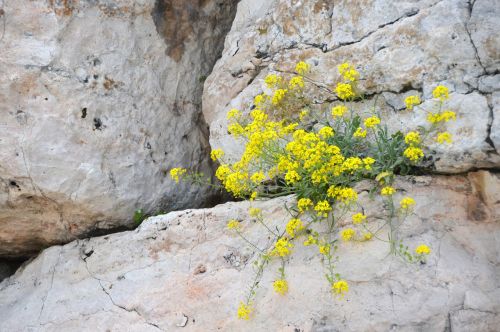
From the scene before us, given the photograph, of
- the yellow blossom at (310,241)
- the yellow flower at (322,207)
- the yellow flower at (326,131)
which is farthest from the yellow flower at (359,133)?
the yellow blossom at (310,241)

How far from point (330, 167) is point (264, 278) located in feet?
2.88

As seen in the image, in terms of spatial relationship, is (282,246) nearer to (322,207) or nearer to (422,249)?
(322,207)

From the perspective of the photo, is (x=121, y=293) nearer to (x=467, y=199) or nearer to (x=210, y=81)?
(x=210, y=81)

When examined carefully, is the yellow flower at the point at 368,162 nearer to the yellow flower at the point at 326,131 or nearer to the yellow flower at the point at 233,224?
the yellow flower at the point at 326,131

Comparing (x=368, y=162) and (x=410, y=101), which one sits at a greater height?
(x=410, y=101)

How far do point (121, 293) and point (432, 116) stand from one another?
2576 millimetres

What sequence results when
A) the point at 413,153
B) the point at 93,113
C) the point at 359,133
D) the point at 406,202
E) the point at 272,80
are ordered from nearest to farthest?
the point at 406,202, the point at 413,153, the point at 359,133, the point at 272,80, the point at 93,113

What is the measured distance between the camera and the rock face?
15.1 ft

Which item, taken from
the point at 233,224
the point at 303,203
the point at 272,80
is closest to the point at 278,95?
the point at 272,80

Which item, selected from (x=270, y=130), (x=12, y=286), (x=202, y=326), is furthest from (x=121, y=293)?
(x=270, y=130)

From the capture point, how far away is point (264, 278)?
389 cm

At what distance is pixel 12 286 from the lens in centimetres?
493

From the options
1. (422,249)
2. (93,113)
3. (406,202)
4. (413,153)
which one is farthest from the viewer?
(93,113)

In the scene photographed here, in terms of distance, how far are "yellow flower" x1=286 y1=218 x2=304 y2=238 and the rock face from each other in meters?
1.50
